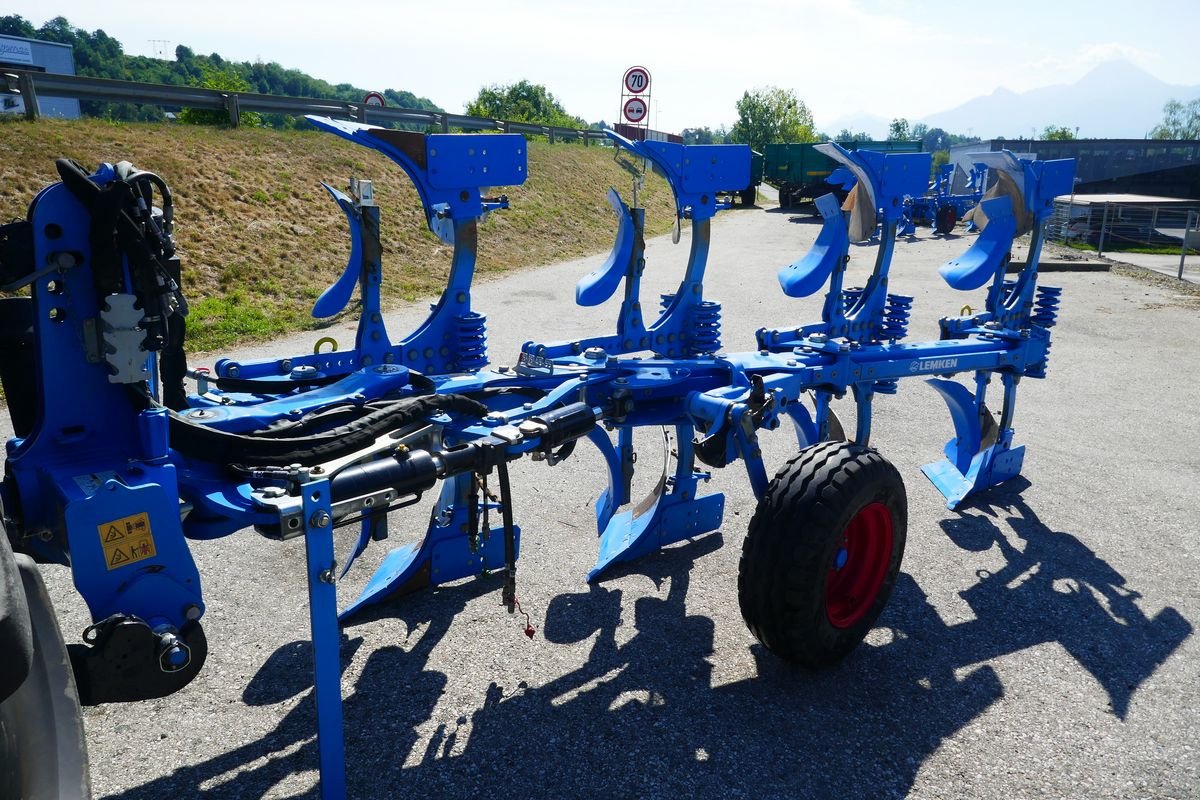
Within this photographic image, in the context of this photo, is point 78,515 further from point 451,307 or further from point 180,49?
point 180,49

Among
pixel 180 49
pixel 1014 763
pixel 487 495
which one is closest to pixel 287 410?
pixel 487 495

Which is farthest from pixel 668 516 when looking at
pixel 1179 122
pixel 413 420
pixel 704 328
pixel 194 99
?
pixel 1179 122

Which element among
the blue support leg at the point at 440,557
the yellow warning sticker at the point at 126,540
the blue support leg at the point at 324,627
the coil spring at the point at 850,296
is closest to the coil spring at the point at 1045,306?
the coil spring at the point at 850,296

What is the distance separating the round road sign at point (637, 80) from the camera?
21344mm

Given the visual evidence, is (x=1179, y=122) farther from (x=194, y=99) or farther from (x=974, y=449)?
(x=974, y=449)

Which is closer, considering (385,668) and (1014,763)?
(1014,763)

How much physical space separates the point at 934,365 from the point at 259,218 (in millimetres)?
10493

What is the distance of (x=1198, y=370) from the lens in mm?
9516

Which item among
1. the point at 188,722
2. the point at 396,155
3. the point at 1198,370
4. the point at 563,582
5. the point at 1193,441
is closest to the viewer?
the point at 188,722

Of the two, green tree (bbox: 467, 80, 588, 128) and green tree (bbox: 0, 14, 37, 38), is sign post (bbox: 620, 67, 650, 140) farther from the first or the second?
green tree (bbox: 0, 14, 37, 38)

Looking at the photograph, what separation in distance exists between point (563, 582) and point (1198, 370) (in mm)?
8385

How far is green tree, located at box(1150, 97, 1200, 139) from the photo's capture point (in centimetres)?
8350

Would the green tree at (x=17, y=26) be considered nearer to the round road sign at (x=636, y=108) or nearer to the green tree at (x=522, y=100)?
the green tree at (x=522, y=100)

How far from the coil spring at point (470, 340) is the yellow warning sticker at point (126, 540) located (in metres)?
1.80
